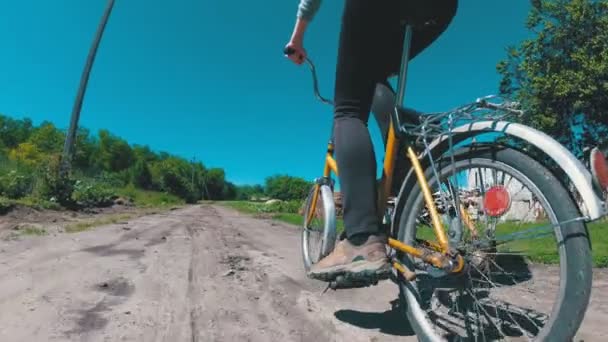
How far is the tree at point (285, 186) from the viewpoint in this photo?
94.1 metres

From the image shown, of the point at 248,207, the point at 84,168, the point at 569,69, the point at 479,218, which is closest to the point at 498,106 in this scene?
the point at 479,218

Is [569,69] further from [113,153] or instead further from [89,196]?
[113,153]

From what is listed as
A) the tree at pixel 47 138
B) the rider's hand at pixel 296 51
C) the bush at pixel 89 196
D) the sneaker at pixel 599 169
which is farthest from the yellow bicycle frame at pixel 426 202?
the tree at pixel 47 138

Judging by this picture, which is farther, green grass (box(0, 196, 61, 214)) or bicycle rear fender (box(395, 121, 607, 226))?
green grass (box(0, 196, 61, 214))

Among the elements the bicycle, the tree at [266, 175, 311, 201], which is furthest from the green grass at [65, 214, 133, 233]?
the tree at [266, 175, 311, 201]

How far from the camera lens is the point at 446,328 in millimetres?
1478

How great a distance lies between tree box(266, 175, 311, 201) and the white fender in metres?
89.3

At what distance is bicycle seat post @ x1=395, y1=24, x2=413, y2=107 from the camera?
164 cm

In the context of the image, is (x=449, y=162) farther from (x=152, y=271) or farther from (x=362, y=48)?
(x=152, y=271)

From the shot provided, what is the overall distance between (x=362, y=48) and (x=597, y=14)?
22.5 m

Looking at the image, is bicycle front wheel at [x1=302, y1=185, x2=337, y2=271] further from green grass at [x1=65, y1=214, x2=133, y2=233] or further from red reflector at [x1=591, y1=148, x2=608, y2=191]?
green grass at [x1=65, y1=214, x2=133, y2=233]

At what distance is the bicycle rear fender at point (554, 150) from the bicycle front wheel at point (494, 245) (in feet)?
0.13

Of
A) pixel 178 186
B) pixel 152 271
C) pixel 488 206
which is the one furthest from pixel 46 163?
pixel 178 186

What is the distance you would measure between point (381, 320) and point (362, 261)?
0.52 meters
